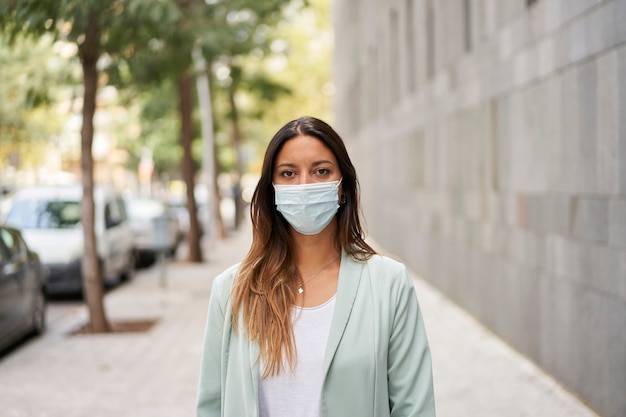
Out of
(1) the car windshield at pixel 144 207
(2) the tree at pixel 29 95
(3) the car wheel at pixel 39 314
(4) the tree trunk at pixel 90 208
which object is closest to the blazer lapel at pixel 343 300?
(2) the tree at pixel 29 95

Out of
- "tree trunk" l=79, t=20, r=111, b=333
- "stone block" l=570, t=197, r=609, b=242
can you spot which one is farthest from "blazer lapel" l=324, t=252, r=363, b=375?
"tree trunk" l=79, t=20, r=111, b=333

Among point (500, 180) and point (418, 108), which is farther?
point (418, 108)

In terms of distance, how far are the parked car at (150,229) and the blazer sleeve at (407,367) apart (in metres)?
14.2

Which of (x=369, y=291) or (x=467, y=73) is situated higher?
(x=467, y=73)

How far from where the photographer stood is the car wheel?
11453mm

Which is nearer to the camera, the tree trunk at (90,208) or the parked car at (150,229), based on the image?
the tree trunk at (90,208)

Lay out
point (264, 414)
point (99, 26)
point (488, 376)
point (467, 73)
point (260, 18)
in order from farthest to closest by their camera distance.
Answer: point (260, 18) → point (467, 73) → point (99, 26) → point (488, 376) → point (264, 414)

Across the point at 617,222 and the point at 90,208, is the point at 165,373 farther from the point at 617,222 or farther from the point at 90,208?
the point at 617,222

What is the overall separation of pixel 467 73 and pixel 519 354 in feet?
13.5

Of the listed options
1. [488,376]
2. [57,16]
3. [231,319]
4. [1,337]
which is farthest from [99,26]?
[231,319]

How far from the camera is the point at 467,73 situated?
39.7 feet

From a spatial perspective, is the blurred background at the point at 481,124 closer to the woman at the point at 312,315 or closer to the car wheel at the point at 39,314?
the car wheel at the point at 39,314

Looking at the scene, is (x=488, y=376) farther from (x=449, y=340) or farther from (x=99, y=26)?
(x=99, y=26)

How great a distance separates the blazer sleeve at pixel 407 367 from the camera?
2789 mm
